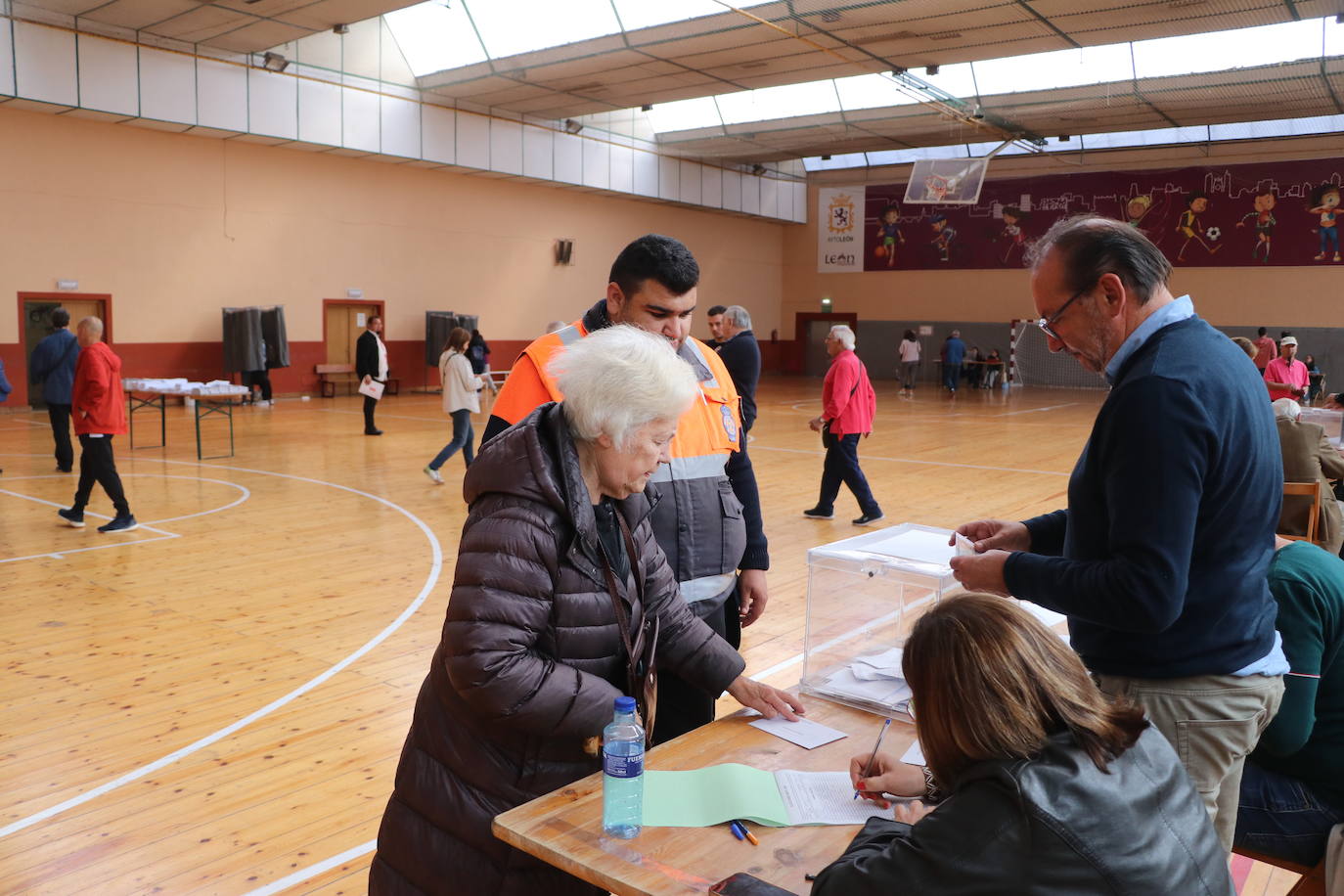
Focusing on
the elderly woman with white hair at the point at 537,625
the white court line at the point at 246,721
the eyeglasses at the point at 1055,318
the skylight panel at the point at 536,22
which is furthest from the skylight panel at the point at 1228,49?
the elderly woman with white hair at the point at 537,625

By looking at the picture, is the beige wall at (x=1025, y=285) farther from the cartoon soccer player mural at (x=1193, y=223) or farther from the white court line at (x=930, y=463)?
the white court line at (x=930, y=463)

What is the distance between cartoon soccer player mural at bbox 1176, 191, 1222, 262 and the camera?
996 inches

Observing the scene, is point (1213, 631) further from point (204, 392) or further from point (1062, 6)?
point (1062, 6)

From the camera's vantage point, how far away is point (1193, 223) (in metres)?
25.5

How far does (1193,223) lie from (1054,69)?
7.91m

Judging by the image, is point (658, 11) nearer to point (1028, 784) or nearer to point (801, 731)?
point (801, 731)

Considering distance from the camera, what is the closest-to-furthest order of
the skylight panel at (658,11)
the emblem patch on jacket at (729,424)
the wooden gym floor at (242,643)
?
the emblem patch on jacket at (729,424)
the wooden gym floor at (242,643)
the skylight panel at (658,11)

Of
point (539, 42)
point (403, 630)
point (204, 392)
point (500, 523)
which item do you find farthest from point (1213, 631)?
point (539, 42)

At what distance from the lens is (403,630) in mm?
5945

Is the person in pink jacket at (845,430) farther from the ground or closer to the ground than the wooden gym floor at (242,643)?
farther from the ground

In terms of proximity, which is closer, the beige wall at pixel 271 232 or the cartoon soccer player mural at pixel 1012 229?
the beige wall at pixel 271 232

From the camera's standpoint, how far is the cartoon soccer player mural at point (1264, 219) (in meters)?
24.6

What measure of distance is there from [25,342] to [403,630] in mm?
14133

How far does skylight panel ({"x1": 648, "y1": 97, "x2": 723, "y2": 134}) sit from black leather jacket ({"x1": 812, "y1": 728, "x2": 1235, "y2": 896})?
23.7 m
